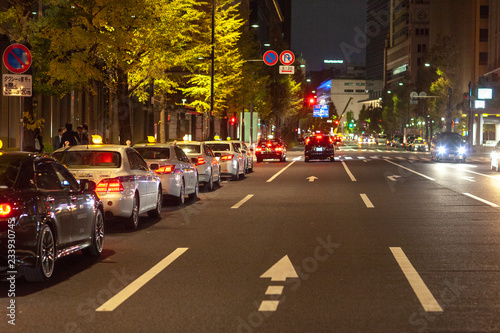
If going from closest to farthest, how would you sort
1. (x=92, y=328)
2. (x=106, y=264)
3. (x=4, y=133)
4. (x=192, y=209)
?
(x=92, y=328) → (x=106, y=264) → (x=192, y=209) → (x=4, y=133)

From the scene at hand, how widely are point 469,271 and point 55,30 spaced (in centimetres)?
1719

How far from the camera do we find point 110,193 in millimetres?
13062

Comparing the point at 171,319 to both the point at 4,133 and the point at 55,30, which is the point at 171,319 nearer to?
the point at 55,30

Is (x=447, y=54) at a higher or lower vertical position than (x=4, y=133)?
higher

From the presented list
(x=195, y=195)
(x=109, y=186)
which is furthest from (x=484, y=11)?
(x=109, y=186)

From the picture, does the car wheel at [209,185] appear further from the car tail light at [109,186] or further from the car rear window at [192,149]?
the car tail light at [109,186]

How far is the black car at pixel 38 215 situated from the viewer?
7875 mm

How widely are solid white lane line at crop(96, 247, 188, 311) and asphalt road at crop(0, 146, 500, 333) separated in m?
0.01

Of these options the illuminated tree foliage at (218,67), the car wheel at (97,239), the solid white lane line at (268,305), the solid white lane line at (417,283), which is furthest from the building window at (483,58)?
the solid white lane line at (268,305)

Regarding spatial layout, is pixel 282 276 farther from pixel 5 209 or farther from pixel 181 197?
pixel 181 197

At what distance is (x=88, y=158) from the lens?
13.9 meters

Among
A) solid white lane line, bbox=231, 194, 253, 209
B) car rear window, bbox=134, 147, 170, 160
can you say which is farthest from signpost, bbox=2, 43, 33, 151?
solid white lane line, bbox=231, 194, 253, 209

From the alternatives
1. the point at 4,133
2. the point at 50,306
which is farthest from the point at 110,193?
the point at 4,133

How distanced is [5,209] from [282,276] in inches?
128
